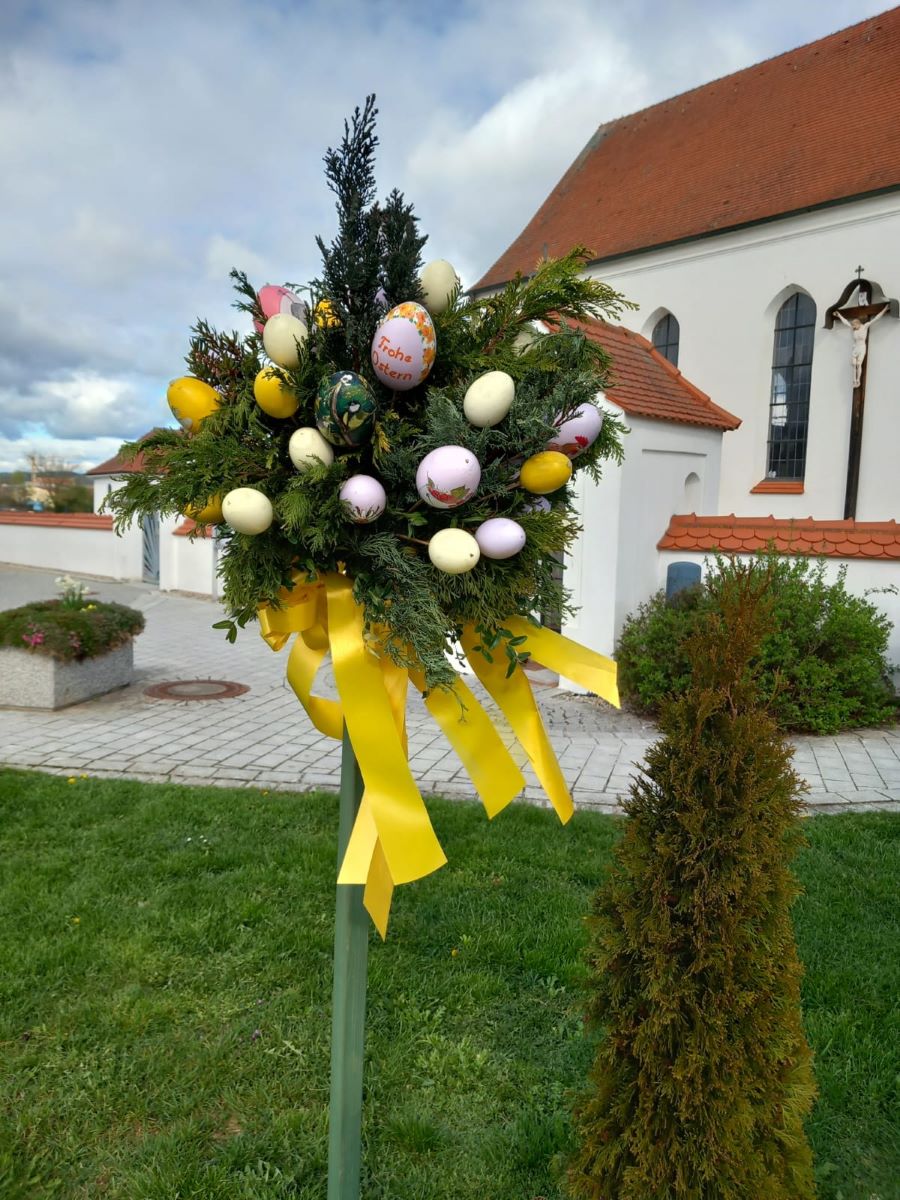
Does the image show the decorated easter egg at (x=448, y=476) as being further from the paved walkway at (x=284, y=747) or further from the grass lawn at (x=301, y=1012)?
the paved walkway at (x=284, y=747)

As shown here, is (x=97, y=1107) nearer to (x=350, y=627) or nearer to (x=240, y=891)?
(x=240, y=891)

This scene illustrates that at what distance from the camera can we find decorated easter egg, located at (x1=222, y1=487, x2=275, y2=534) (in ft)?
4.66

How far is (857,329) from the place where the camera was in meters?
13.3

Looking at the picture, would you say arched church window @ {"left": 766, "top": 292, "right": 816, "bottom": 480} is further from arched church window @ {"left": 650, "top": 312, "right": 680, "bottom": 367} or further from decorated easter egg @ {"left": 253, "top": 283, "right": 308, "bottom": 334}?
decorated easter egg @ {"left": 253, "top": 283, "right": 308, "bottom": 334}

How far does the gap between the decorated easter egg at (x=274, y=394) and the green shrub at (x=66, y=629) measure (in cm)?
738

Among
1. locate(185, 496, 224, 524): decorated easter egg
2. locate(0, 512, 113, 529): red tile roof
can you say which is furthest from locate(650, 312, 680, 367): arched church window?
locate(185, 496, 224, 524): decorated easter egg

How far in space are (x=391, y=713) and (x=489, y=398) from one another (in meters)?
0.67

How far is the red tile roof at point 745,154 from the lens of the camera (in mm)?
14508

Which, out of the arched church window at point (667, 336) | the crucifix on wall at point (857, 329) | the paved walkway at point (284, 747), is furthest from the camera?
the arched church window at point (667, 336)

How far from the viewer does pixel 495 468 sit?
1551 millimetres

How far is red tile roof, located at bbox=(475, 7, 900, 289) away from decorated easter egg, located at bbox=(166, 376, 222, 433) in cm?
1412

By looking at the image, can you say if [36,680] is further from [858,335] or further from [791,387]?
[791,387]

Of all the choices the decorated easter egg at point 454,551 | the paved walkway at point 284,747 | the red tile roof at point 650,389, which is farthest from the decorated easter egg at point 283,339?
the red tile roof at point 650,389

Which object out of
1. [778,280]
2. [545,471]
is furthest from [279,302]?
[778,280]
